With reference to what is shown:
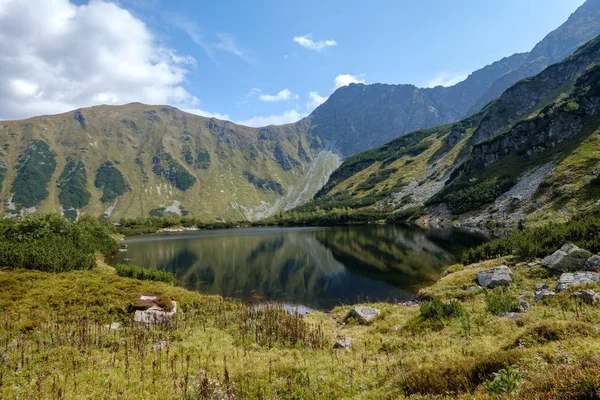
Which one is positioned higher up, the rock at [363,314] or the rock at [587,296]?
the rock at [587,296]

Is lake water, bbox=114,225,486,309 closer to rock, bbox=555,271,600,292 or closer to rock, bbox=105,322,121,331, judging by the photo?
rock, bbox=555,271,600,292

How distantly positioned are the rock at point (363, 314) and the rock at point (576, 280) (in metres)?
13.8

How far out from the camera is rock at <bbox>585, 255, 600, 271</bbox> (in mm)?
26864

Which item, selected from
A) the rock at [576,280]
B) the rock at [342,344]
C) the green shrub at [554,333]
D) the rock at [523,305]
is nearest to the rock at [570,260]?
the rock at [576,280]

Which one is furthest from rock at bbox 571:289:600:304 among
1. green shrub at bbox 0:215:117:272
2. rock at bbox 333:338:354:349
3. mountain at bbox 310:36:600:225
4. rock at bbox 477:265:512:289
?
mountain at bbox 310:36:600:225

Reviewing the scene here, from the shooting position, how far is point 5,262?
36781mm

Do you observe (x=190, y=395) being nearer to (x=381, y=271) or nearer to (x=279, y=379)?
(x=279, y=379)

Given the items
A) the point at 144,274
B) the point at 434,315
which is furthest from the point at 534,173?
the point at 144,274

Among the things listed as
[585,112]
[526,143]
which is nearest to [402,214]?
[526,143]

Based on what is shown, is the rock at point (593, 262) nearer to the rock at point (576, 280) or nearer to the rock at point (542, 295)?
the rock at point (576, 280)

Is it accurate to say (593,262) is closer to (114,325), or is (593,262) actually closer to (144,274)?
(114,325)

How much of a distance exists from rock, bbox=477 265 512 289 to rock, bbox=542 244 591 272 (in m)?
3.98

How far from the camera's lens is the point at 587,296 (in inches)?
756

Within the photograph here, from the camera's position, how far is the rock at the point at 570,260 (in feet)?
94.4
